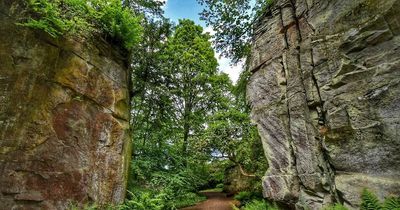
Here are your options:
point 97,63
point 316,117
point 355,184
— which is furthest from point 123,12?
point 355,184

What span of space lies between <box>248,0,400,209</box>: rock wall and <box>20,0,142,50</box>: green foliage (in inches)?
193

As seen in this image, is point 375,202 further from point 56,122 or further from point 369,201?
point 56,122

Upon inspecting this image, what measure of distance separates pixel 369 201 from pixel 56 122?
710 centimetres

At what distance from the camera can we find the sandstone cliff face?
5.34m

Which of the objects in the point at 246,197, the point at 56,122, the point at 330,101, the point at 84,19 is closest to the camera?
the point at 330,101

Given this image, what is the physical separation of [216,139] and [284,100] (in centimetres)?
471

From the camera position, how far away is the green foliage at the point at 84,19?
5.78 meters

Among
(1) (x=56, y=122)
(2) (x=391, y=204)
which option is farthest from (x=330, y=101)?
(1) (x=56, y=122)

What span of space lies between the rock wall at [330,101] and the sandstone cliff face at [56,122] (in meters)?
4.99

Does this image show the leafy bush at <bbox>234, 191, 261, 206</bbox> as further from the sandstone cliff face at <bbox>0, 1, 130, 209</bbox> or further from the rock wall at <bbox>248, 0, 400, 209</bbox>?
the sandstone cliff face at <bbox>0, 1, 130, 209</bbox>

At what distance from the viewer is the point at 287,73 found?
742cm

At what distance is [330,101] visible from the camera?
19.4ft

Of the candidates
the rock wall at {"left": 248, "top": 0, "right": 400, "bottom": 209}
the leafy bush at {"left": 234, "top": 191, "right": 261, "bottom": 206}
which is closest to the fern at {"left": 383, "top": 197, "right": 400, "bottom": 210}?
the rock wall at {"left": 248, "top": 0, "right": 400, "bottom": 209}

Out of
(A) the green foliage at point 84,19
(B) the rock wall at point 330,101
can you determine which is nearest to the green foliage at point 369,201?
(B) the rock wall at point 330,101
